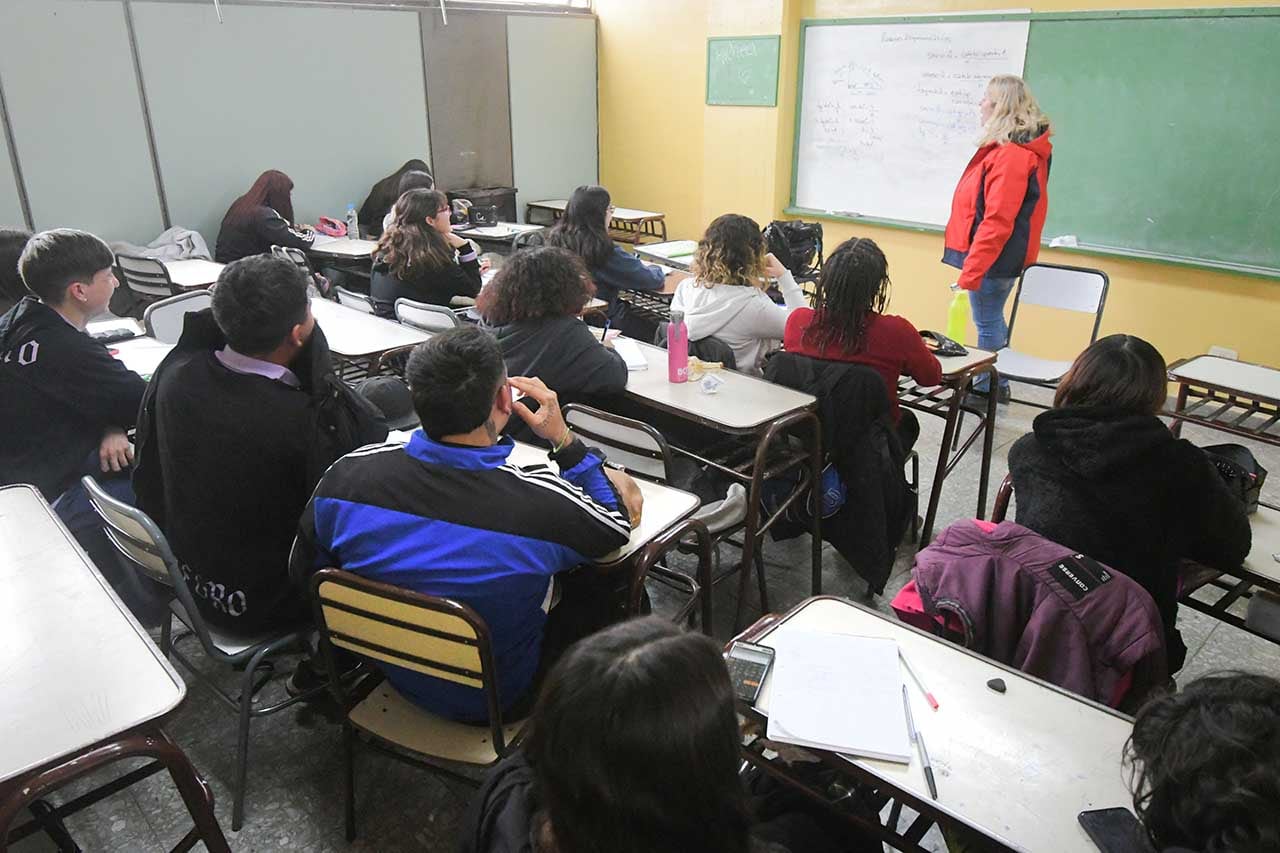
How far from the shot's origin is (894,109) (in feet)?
17.0

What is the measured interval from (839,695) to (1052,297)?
3.46 metres

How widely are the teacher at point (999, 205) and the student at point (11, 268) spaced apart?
12.3ft

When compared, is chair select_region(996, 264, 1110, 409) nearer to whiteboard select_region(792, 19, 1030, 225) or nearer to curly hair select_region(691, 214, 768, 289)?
whiteboard select_region(792, 19, 1030, 225)

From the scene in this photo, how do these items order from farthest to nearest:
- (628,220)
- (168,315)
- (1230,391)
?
(628,220) → (168,315) → (1230,391)

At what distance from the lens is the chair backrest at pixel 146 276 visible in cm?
427

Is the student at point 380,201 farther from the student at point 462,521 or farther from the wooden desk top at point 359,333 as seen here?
the student at point 462,521

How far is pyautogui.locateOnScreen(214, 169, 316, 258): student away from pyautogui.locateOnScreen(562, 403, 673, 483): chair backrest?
11.5 feet

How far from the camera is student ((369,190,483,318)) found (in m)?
3.72

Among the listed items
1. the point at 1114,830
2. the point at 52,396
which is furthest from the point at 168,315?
the point at 1114,830

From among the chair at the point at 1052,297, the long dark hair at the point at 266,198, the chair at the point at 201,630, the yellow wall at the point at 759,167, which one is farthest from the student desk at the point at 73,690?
the yellow wall at the point at 759,167

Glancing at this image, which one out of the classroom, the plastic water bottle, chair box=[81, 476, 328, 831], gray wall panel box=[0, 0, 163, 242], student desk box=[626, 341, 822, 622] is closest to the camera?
the classroom

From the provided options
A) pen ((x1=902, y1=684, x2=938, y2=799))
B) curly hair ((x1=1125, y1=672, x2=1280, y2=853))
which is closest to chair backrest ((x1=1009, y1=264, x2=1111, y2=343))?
pen ((x1=902, y1=684, x2=938, y2=799))

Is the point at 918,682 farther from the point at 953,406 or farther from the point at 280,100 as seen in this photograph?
the point at 280,100

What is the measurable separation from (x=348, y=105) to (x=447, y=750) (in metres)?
5.56
